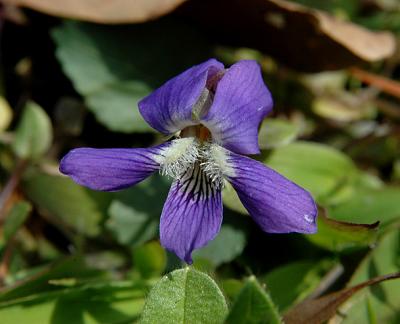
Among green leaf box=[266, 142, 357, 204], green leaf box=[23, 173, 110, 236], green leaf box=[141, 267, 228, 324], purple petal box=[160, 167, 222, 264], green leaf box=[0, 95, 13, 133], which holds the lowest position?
green leaf box=[23, 173, 110, 236]

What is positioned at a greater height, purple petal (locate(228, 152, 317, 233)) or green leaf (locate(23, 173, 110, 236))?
purple petal (locate(228, 152, 317, 233))

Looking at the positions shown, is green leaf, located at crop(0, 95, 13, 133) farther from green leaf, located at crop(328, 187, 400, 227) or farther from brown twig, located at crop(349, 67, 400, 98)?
brown twig, located at crop(349, 67, 400, 98)

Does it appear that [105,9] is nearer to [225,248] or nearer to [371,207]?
[225,248]

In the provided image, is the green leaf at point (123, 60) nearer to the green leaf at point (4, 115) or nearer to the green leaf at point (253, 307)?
the green leaf at point (4, 115)

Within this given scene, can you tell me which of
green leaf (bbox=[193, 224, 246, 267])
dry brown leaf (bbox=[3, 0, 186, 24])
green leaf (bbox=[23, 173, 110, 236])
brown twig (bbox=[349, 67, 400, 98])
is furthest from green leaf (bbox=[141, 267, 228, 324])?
brown twig (bbox=[349, 67, 400, 98])

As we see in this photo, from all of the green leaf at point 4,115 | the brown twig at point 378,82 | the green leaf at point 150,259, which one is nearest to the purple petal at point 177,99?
the green leaf at point 150,259

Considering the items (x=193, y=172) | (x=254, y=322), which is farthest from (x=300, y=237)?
(x=254, y=322)
